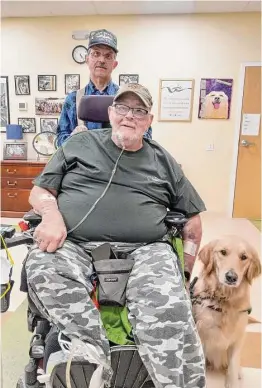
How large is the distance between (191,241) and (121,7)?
321 centimetres

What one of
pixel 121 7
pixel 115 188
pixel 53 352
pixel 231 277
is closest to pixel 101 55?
pixel 115 188

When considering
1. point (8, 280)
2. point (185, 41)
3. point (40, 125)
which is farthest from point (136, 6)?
point (8, 280)

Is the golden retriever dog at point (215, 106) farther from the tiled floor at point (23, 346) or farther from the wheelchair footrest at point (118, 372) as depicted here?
the wheelchair footrest at point (118, 372)

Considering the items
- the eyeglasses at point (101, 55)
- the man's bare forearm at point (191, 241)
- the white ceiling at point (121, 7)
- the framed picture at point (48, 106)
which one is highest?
the white ceiling at point (121, 7)

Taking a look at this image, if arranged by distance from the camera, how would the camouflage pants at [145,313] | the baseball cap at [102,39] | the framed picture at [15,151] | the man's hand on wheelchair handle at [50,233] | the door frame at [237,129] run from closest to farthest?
1. the camouflage pants at [145,313]
2. the man's hand on wheelchair handle at [50,233]
3. the baseball cap at [102,39]
4. the door frame at [237,129]
5. the framed picture at [15,151]

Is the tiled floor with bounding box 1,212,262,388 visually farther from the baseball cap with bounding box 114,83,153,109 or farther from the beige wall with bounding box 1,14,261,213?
the beige wall with bounding box 1,14,261,213

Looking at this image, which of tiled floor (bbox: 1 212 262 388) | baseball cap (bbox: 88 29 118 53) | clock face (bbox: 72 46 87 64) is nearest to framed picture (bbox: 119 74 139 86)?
clock face (bbox: 72 46 87 64)

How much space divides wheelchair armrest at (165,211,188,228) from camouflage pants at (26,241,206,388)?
256 millimetres

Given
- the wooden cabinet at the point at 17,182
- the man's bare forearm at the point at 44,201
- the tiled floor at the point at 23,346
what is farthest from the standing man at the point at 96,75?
the wooden cabinet at the point at 17,182

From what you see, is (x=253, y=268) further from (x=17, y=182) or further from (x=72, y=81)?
(x=72, y=81)

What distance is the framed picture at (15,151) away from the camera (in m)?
4.12

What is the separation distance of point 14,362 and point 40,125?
3.23 meters

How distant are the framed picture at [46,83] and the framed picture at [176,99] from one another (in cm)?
130

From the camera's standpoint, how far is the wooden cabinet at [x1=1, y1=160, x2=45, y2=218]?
384 centimetres
